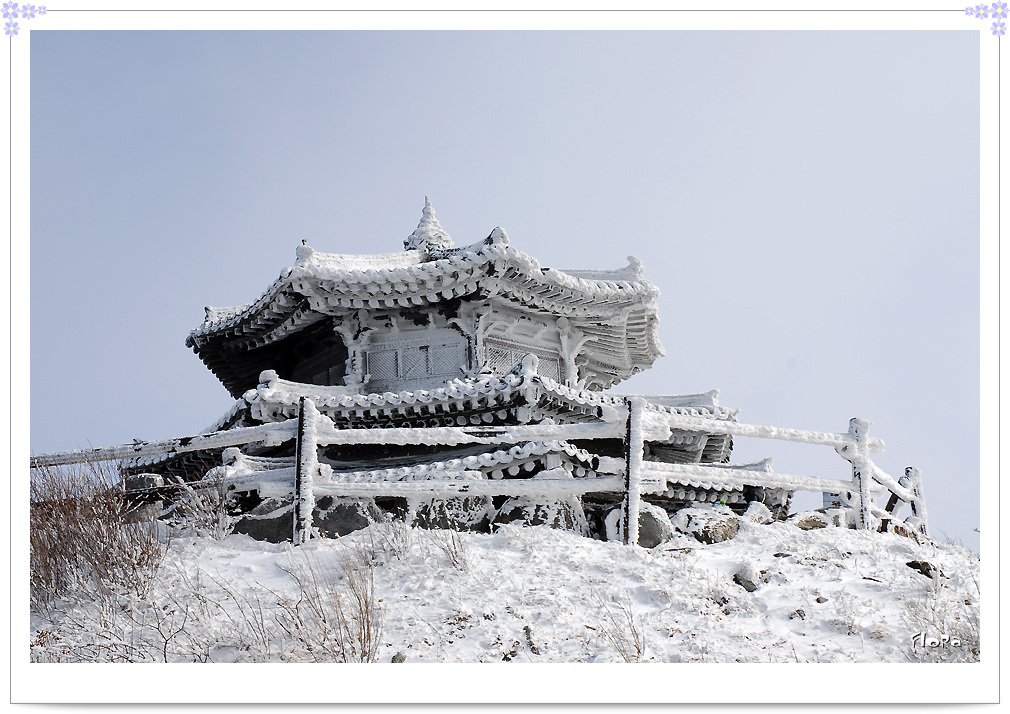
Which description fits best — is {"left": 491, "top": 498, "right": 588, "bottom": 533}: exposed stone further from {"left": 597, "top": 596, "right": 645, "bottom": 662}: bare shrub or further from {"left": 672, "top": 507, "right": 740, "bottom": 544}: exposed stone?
{"left": 597, "top": 596, "right": 645, "bottom": 662}: bare shrub

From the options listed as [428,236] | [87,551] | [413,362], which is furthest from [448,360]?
[87,551]

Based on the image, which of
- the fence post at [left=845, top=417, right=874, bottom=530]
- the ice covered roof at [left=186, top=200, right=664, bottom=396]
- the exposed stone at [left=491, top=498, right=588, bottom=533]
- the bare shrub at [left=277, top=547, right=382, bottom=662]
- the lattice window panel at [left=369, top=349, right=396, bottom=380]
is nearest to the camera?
the bare shrub at [left=277, top=547, right=382, bottom=662]

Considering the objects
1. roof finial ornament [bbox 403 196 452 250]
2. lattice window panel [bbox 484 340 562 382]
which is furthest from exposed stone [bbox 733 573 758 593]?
roof finial ornament [bbox 403 196 452 250]

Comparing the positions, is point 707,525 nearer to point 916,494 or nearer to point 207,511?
point 916,494

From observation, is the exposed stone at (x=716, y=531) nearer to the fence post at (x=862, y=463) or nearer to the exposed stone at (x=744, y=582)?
the exposed stone at (x=744, y=582)

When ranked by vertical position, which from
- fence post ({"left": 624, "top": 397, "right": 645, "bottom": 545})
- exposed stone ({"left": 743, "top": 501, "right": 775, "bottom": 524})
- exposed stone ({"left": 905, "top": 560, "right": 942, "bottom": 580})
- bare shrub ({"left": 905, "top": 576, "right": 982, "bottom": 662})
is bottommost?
bare shrub ({"left": 905, "top": 576, "right": 982, "bottom": 662})

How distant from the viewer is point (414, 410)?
11.4 meters

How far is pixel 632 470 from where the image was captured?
7.98 meters

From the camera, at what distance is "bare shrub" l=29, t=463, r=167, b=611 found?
654 centimetres

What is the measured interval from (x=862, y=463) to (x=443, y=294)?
6.41 meters
